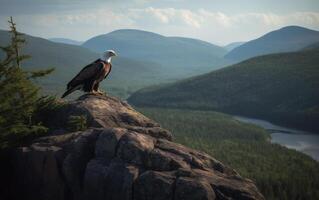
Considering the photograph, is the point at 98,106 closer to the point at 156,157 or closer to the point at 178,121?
the point at 156,157

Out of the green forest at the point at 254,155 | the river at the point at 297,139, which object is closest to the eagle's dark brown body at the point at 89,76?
the green forest at the point at 254,155

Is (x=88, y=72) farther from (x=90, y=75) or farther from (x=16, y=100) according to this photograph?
(x=16, y=100)

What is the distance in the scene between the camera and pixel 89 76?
946 inches

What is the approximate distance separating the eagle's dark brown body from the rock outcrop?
4.54m

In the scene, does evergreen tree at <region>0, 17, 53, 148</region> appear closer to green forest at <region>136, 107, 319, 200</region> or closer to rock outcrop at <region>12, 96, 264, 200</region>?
rock outcrop at <region>12, 96, 264, 200</region>

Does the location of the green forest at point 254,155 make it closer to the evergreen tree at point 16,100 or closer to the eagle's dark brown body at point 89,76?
the eagle's dark brown body at point 89,76

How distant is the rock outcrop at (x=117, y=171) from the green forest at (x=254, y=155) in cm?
7399

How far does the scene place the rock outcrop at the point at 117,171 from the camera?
658 inches

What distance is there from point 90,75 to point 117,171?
8.26 m

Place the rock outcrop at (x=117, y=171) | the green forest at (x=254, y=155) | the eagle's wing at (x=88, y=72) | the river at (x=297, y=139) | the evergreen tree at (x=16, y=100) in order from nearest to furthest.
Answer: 1. the rock outcrop at (x=117, y=171)
2. the evergreen tree at (x=16, y=100)
3. the eagle's wing at (x=88, y=72)
4. the green forest at (x=254, y=155)
5. the river at (x=297, y=139)

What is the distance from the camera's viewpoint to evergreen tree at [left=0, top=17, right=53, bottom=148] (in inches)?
801

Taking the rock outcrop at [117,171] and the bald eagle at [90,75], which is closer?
the rock outcrop at [117,171]

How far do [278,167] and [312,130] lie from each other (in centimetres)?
8214

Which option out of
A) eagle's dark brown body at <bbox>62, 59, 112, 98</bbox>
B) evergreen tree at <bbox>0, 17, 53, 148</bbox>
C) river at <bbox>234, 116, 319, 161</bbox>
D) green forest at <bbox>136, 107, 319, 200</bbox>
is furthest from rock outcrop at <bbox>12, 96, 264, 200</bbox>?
river at <bbox>234, 116, 319, 161</bbox>
